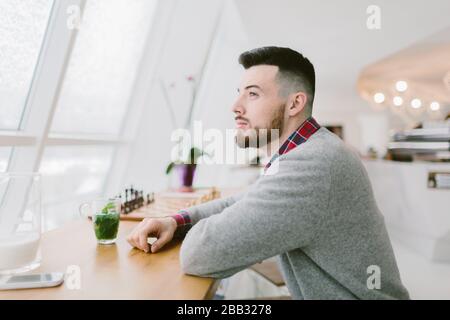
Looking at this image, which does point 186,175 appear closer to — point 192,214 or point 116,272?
point 192,214

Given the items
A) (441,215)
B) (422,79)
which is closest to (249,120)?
(441,215)

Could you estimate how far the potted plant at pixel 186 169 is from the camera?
2.03 m

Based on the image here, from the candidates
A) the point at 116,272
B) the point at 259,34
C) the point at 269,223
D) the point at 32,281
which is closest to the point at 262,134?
the point at 269,223

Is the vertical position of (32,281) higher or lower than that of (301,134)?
lower

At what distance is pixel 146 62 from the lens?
2879 millimetres

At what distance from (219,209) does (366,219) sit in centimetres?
46

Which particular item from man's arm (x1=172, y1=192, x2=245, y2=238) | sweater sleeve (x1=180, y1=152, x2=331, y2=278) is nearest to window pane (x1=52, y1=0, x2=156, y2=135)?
man's arm (x1=172, y1=192, x2=245, y2=238)

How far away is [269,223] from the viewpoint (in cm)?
70

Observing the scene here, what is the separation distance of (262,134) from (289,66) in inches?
7.6

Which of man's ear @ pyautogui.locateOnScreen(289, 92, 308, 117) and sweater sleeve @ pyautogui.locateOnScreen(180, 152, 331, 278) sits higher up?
man's ear @ pyautogui.locateOnScreen(289, 92, 308, 117)

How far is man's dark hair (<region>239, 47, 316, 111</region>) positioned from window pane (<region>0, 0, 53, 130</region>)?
113 cm

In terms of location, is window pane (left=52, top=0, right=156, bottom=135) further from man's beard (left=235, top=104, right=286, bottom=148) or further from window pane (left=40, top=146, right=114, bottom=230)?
man's beard (left=235, top=104, right=286, bottom=148)

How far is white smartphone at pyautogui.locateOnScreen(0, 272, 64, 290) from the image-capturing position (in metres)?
0.69
